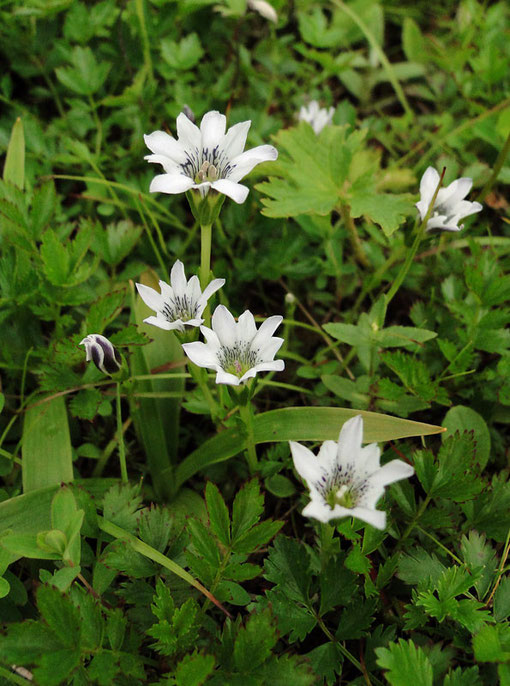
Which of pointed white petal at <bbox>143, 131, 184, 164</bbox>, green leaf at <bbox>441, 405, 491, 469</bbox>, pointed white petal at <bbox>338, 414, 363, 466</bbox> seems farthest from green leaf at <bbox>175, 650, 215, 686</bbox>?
pointed white petal at <bbox>143, 131, 184, 164</bbox>

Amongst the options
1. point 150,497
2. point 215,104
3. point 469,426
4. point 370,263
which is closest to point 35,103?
point 215,104

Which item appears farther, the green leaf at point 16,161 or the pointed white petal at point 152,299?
the green leaf at point 16,161

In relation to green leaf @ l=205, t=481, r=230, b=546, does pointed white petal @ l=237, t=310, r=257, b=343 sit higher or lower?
higher

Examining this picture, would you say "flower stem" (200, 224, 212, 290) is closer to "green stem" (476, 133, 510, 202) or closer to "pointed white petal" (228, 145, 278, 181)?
"pointed white petal" (228, 145, 278, 181)

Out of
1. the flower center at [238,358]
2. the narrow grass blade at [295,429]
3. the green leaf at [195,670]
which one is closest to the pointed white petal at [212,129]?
the flower center at [238,358]

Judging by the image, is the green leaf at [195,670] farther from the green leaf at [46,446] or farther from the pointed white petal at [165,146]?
the pointed white petal at [165,146]

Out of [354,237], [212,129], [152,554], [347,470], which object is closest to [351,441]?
[347,470]

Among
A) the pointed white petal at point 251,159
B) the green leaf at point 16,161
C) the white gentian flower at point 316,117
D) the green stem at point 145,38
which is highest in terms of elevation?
the green stem at point 145,38
